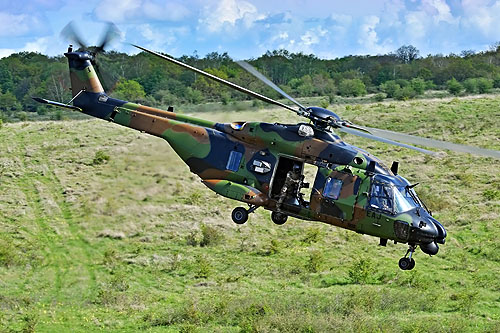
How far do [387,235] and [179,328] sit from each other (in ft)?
43.3

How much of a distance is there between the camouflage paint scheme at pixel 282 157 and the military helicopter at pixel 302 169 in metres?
0.03

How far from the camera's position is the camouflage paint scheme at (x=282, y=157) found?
59.4 ft

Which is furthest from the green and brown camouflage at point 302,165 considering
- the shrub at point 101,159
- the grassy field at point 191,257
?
the shrub at point 101,159

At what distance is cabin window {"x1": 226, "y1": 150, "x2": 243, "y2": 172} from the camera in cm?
2030

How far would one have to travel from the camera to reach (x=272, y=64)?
350 feet

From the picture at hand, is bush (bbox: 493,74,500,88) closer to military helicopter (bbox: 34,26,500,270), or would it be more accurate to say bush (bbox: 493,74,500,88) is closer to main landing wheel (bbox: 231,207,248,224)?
military helicopter (bbox: 34,26,500,270)

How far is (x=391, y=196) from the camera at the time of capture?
18.0 meters

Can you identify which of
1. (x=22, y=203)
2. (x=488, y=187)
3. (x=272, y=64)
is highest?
(x=272, y=64)

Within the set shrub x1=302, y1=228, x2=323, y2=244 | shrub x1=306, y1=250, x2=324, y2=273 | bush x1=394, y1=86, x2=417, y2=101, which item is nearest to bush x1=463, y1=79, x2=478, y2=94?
bush x1=394, y1=86, x2=417, y2=101

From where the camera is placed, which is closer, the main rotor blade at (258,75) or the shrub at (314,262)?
the main rotor blade at (258,75)

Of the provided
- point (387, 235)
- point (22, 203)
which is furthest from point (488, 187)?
point (22, 203)

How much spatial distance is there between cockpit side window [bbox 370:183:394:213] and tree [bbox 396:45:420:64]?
→ 113754mm

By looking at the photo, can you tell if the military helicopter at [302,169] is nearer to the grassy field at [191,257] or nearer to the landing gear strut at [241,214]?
the landing gear strut at [241,214]

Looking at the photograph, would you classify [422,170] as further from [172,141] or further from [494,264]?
[172,141]
